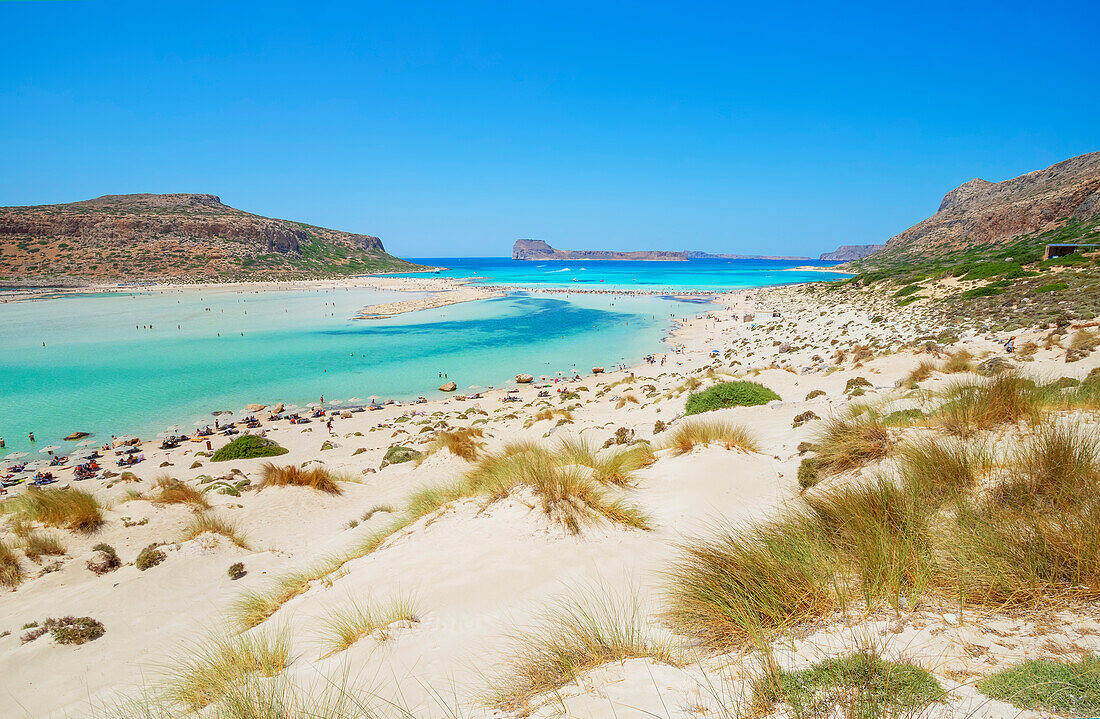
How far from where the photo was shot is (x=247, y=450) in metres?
14.6

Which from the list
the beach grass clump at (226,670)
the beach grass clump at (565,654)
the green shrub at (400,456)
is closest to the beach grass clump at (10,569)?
the beach grass clump at (226,670)

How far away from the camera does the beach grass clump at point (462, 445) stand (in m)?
11.6

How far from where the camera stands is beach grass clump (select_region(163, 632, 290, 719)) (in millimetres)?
3328

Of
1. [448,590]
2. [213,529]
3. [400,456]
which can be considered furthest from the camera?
[400,456]

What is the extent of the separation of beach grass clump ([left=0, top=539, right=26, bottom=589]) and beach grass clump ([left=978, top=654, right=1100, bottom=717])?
1083 cm

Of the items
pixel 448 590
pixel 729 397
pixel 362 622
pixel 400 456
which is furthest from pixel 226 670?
pixel 729 397

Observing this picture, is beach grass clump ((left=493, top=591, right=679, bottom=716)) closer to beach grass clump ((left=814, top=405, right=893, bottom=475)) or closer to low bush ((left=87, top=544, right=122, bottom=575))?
beach grass clump ((left=814, top=405, right=893, bottom=475))

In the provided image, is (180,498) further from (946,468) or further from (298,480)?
(946,468)

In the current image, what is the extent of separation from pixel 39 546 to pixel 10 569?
21.5 inches

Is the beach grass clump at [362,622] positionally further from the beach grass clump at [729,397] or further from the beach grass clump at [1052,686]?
the beach grass clump at [729,397]

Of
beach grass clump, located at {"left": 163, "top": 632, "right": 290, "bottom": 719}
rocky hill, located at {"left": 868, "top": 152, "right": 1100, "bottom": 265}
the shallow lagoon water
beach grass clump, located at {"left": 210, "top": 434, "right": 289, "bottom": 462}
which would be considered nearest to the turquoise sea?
the shallow lagoon water

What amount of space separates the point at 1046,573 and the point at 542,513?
4016mm

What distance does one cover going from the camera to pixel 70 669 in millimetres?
5168

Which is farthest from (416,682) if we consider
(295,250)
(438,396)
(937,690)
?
(295,250)
